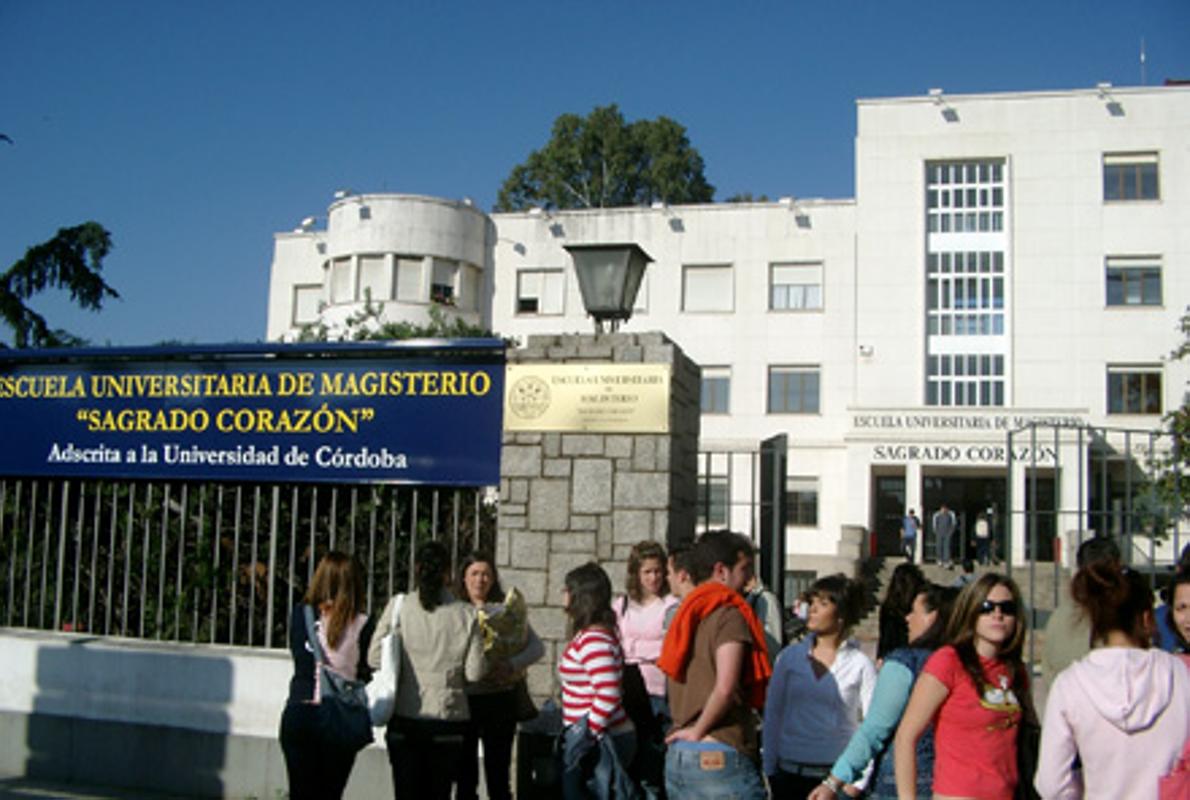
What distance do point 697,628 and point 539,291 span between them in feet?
105

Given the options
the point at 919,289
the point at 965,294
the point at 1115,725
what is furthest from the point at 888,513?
the point at 1115,725

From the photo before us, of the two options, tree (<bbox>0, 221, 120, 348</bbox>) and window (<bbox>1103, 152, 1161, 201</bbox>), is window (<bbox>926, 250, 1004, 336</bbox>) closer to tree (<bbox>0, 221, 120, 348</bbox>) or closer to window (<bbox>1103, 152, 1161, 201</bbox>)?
window (<bbox>1103, 152, 1161, 201</bbox>)

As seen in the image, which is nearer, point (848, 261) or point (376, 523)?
point (376, 523)

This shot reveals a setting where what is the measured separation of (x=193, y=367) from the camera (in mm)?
8203

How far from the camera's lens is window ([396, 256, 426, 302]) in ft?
115

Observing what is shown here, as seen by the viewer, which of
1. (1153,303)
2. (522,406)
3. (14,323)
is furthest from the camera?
(1153,303)

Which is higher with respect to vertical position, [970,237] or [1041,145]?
[1041,145]

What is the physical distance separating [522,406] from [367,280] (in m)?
28.5

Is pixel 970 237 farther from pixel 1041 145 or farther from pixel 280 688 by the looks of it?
pixel 280 688

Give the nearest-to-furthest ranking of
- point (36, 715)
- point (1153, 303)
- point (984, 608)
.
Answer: point (984, 608) < point (36, 715) < point (1153, 303)

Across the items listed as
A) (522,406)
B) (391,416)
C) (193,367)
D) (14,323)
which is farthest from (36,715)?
(14,323)

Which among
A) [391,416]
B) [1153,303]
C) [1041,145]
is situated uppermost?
[1041,145]

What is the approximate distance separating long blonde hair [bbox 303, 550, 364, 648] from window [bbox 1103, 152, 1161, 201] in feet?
104

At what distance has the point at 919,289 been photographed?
3300cm
